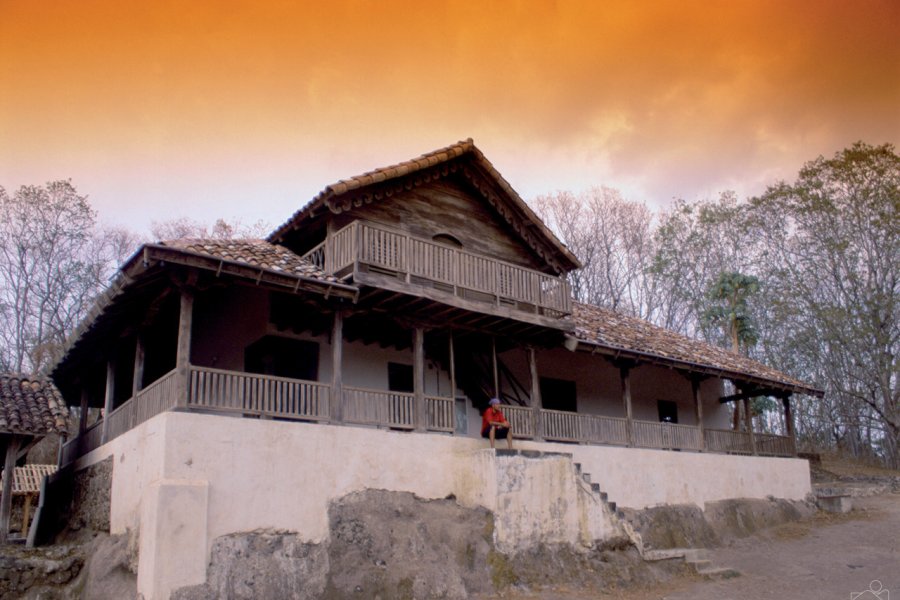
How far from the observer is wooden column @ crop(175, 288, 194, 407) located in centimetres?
1230

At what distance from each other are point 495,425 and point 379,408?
2.64 meters

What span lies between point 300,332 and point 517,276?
499 centimetres

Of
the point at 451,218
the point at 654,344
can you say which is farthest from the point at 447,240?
the point at 654,344

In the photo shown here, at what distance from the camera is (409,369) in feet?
60.3

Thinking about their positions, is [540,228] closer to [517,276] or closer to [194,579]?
[517,276]

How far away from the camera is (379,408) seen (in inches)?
579

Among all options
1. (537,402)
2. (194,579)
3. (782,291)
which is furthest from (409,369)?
(782,291)

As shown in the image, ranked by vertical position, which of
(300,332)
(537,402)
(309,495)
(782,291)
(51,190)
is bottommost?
(309,495)

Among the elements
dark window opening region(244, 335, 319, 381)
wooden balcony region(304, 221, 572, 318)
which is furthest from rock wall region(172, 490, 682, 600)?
wooden balcony region(304, 221, 572, 318)

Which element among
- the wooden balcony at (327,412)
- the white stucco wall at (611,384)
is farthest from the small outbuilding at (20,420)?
the white stucco wall at (611,384)

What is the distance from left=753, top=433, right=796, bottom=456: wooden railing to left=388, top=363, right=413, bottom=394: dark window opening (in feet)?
38.0

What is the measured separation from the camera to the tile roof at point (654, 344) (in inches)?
779

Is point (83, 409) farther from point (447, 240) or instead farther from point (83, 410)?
point (447, 240)

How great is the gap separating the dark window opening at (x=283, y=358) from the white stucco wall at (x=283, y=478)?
3.16 m
